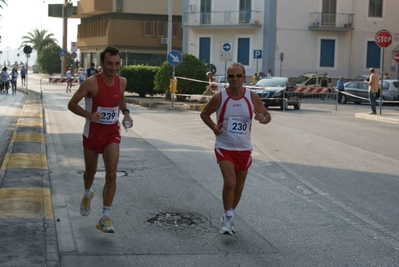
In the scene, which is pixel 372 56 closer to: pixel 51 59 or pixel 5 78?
pixel 5 78

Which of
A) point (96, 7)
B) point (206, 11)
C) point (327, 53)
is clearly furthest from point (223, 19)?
point (96, 7)

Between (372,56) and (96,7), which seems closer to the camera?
(372,56)

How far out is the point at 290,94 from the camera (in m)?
33.1

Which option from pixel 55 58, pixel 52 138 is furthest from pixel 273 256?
pixel 55 58

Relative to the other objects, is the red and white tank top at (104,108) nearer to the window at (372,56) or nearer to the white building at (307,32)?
the white building at (307,32)

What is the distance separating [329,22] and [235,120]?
49.9m

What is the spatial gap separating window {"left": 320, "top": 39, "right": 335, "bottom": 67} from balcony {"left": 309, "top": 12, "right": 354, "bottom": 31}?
1.33 metres

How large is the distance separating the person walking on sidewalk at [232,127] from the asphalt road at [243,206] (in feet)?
1.52

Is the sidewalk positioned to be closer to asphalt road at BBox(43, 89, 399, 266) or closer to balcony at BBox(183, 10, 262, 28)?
asphalt road at BBox(43, 89, 399, 266)

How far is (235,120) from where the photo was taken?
7.81m

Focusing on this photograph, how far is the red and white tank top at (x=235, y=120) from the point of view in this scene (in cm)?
780

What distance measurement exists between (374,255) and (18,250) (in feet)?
10.7

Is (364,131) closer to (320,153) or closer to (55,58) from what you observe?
(320,153)

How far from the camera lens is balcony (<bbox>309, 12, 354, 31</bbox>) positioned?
2201 inches
